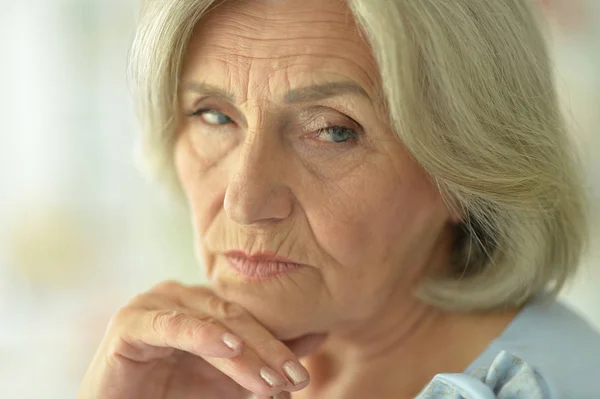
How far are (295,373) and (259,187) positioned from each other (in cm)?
29

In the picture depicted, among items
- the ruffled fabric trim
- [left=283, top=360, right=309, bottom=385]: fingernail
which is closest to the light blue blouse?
the ruffled fabric trim

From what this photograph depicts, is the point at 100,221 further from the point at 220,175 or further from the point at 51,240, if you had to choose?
the point at 220,175

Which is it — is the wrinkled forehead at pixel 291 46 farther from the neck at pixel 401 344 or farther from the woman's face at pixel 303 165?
the neck at pixel 401 344

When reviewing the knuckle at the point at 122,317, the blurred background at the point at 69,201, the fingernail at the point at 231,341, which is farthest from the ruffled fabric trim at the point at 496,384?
the blurred background at the point at 69,201

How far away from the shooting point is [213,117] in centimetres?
136

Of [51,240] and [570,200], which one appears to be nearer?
[570,200]

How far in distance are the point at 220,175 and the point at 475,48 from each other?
46 centimetres

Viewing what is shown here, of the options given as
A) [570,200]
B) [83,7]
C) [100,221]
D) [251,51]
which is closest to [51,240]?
[100,221]

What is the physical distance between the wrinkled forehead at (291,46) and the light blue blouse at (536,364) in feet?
1.46

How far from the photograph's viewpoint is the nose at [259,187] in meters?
1.22

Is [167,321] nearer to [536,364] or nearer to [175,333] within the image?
[175,333]

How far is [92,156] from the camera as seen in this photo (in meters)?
2.58

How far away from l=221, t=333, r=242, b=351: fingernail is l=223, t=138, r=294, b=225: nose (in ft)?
0.58

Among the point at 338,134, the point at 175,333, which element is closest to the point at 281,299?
the point at 175,333
